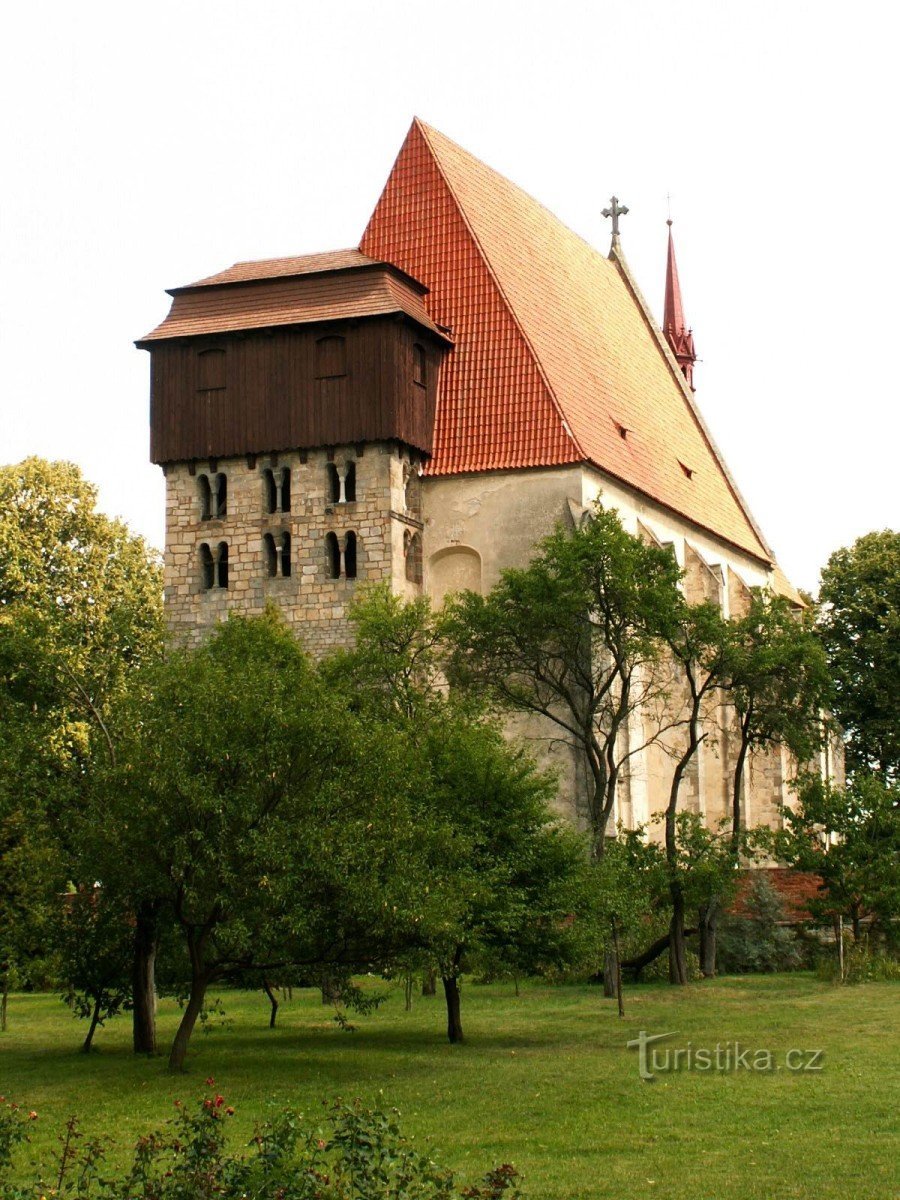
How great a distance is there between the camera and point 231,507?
43.6 meters

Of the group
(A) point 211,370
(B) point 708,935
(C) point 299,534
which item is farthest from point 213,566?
(B) point 708,935

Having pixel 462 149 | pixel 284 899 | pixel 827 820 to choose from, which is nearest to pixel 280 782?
pixel 284 899

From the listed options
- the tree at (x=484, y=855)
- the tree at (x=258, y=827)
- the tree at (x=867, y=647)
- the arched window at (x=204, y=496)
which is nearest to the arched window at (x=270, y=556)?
the arched window at (x=204, y=496)

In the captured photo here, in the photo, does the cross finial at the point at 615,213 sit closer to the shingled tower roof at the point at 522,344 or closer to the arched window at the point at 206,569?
the shingled tower roof at the point at 522,344

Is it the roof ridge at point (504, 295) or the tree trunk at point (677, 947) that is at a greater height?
the roof ridge at point (504, 295)

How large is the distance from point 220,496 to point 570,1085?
2532 cm

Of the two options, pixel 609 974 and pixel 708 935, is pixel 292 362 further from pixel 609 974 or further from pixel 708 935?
pixel 609 974

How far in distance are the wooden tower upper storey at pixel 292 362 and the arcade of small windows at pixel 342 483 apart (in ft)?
2.00

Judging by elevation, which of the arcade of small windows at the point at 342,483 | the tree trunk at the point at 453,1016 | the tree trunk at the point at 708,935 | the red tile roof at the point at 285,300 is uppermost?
the red tile roof at the point at 285,300

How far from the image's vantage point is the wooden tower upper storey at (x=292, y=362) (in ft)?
140

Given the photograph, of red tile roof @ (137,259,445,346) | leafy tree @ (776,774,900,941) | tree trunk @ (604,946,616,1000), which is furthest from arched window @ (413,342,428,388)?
tree trunk @ (604,946,616,1000)

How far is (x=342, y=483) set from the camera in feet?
140

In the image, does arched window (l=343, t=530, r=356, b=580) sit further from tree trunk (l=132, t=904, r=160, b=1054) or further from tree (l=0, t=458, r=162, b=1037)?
tree trunk (l=132, t=904, r=160, b=1054)

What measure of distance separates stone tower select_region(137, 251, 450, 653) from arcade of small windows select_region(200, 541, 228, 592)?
0.03m
